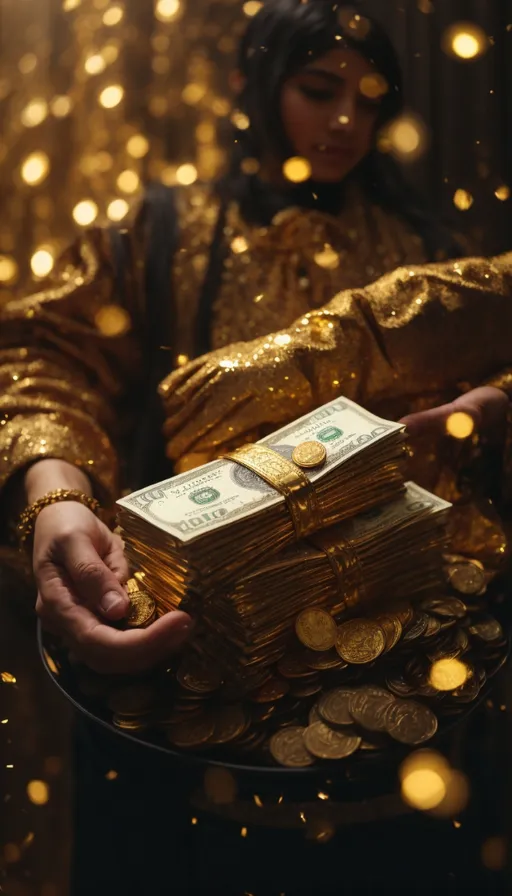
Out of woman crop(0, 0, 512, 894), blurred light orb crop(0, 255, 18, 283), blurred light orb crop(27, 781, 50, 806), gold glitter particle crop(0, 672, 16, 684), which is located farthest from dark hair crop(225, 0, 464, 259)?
blurred light orb crop(27, 781, 50, 806)

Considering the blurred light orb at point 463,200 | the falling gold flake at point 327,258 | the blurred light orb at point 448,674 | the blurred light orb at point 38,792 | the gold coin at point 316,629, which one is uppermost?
the blurred light orb at point 463,200

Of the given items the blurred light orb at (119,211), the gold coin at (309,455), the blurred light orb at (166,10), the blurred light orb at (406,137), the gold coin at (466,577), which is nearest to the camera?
the gold coin at (309,455)

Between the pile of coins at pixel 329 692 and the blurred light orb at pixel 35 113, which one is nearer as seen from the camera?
the pile of coins at pixel 329 692

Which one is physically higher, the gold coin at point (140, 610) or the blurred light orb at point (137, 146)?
the blurred light orb at point (137, 146)

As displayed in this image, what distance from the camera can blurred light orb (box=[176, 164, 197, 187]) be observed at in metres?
1.78

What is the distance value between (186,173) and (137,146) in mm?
128

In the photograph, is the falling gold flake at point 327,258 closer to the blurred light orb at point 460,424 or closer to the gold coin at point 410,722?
the blurred light orb at point 460,424

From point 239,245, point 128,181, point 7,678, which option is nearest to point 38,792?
point 7,678

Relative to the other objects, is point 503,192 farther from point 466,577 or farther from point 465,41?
point 466,577

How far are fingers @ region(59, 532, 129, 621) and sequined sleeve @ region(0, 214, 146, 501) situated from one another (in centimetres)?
21

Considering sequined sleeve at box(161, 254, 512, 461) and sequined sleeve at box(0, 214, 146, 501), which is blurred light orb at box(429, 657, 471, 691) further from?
sequined sleeve at box(0, 214, 146, 501)

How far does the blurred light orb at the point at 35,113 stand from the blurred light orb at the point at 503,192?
108 cm

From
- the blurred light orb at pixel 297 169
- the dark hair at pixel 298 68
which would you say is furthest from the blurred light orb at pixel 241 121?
the blurred light orb at pixel 297 169

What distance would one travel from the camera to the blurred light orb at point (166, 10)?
1.75 metres
